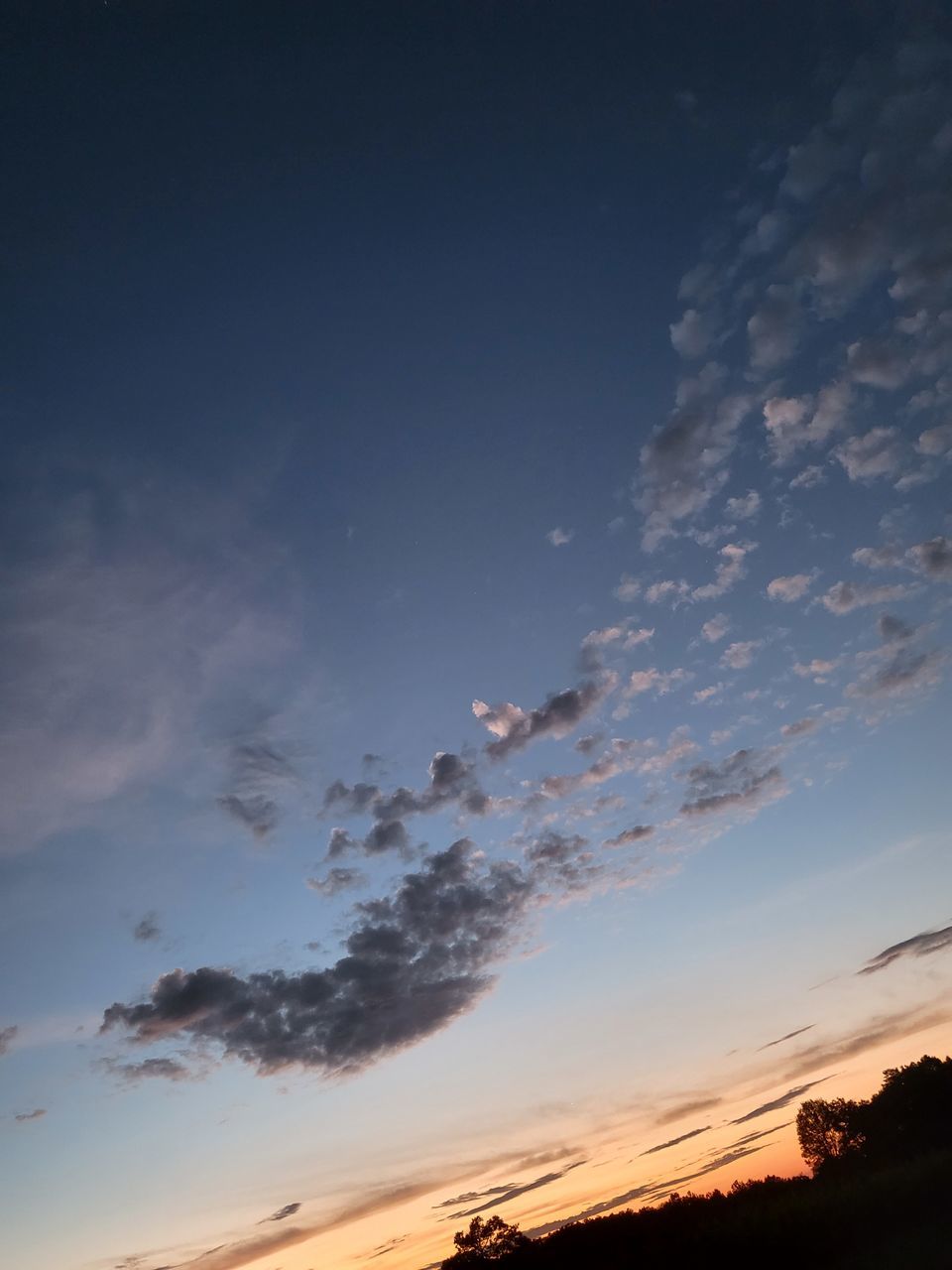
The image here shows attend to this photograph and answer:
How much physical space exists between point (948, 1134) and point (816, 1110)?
49.2 ft

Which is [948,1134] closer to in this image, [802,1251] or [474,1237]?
[802,1251]

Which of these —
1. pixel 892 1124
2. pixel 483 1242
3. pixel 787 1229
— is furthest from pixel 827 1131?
pixel 787 1229

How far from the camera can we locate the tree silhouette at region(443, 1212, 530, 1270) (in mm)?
55656

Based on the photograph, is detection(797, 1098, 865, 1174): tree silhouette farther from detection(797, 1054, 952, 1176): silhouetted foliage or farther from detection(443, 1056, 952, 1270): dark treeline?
detection(443, 1056, 952, 1270): dark treeline

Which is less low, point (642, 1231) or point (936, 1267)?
point (642, 1231)

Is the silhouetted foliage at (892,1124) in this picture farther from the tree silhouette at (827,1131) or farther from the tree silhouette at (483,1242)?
the tree silhouette at (483,1242)

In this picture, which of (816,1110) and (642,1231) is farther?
(816,1110)

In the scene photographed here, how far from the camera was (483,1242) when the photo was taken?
58062mm

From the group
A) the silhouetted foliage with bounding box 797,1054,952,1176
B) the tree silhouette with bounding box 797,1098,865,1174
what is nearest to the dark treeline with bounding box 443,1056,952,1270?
the silhouetted foliage with bounding box 797,1054,952,1176

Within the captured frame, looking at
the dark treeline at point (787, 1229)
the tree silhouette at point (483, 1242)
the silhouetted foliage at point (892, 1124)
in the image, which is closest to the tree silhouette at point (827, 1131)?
the silhouetted foliage at point (892, 1124)

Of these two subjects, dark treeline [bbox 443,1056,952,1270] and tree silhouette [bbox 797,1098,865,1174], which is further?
tree silhouette [bbox 797,1098,865,1174]

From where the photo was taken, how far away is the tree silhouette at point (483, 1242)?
183 ft

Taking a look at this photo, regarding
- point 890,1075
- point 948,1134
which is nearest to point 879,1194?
point 948,1134

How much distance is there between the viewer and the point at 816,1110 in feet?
222
